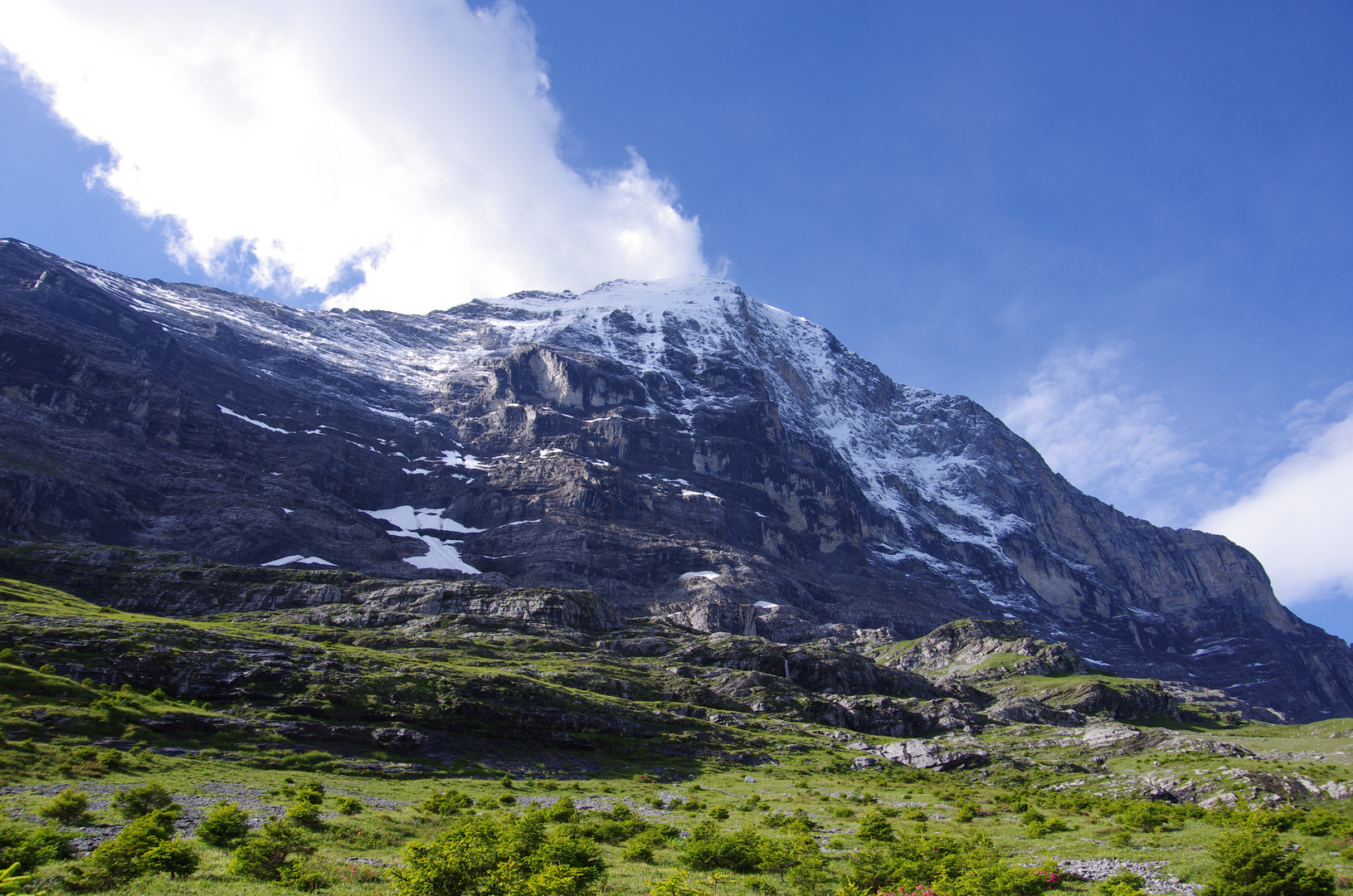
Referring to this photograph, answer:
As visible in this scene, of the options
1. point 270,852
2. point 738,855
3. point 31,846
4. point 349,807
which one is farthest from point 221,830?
point 738,855

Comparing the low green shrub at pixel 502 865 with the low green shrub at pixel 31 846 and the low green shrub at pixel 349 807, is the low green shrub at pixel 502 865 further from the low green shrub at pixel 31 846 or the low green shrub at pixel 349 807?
the low green shrub at pixel 349 807

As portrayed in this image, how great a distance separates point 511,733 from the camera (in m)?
71.1

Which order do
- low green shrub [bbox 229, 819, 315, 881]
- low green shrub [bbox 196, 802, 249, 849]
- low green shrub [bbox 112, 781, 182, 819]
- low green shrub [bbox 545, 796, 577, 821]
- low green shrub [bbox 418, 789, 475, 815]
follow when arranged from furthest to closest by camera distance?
low green shrub [bbox 418, 789, 475, 815] < low green shrub [bbox 545, 796, 577, 821] < low green shrub [bbox 112, 781, 182, 819] < low green shrub [bbox 196, 802, 249, 849] < low green shrub [bbox 229, 819, 315, 881]

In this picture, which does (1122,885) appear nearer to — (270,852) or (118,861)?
(270,852)

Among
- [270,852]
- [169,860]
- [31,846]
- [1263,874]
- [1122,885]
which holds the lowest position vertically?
[270,852]

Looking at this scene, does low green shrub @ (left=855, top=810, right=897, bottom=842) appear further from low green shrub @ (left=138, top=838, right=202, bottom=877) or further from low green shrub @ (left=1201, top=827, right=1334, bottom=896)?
low green shrub @ (left=138, top=838, right=202, bottom=877)

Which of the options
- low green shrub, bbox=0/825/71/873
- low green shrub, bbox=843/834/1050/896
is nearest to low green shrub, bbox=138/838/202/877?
low green shrub, bbox=0/825/71/873

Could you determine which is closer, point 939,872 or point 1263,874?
point 1263,874

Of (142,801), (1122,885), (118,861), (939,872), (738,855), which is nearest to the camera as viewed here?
(118,861)

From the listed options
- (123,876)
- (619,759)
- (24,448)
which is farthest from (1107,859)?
(24,448)

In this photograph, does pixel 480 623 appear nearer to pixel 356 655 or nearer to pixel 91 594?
pixel 356 655

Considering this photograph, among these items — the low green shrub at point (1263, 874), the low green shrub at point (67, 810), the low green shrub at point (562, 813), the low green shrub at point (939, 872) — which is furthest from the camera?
the low green shrub at point (562, 813)

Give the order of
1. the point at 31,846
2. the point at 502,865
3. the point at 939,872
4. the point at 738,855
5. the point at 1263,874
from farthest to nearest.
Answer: the point at 738,855
the point at 939,872
the point at 1263,874
the point at 502,865
the point at 31,846

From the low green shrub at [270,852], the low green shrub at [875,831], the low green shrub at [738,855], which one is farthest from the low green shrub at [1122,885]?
the low green shrub at [270,852]
